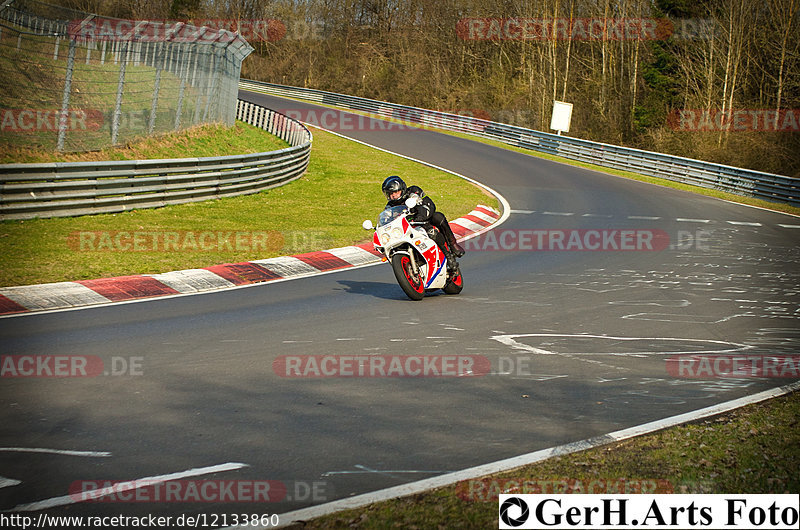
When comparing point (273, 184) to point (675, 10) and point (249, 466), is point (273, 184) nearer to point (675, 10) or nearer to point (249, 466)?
point (249, 466)

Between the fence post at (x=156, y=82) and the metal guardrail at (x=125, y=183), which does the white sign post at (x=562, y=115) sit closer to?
the metal guardrail at (x=125, y=183)

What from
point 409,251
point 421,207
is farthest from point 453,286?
point 421,207

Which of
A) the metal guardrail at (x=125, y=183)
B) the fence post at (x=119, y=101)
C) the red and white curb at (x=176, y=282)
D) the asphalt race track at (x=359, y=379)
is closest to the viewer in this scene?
the asphalt race track at (x=359, y=379)

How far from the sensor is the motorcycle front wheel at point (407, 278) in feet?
36.5

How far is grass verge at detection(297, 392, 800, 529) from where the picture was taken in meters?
4.26

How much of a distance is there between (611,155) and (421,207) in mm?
29662

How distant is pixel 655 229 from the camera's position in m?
20.9

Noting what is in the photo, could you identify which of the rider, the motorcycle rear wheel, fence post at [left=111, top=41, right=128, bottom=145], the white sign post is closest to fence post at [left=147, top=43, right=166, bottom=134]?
fence post at [left=111, top=41, right=128, bottom=145]

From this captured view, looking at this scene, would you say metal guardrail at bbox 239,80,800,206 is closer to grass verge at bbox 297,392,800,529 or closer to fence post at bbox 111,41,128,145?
fence post at bbox 111,41,128,145

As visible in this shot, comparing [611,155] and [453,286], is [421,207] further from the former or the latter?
[611,155]

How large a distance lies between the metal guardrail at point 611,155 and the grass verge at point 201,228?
36.5ft

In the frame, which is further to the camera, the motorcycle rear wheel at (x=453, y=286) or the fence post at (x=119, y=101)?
the fence post at (x=119, y=101)

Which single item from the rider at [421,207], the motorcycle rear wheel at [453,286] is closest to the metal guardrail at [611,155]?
the motorcycle rear wheel at [453,286]

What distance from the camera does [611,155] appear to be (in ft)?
129
